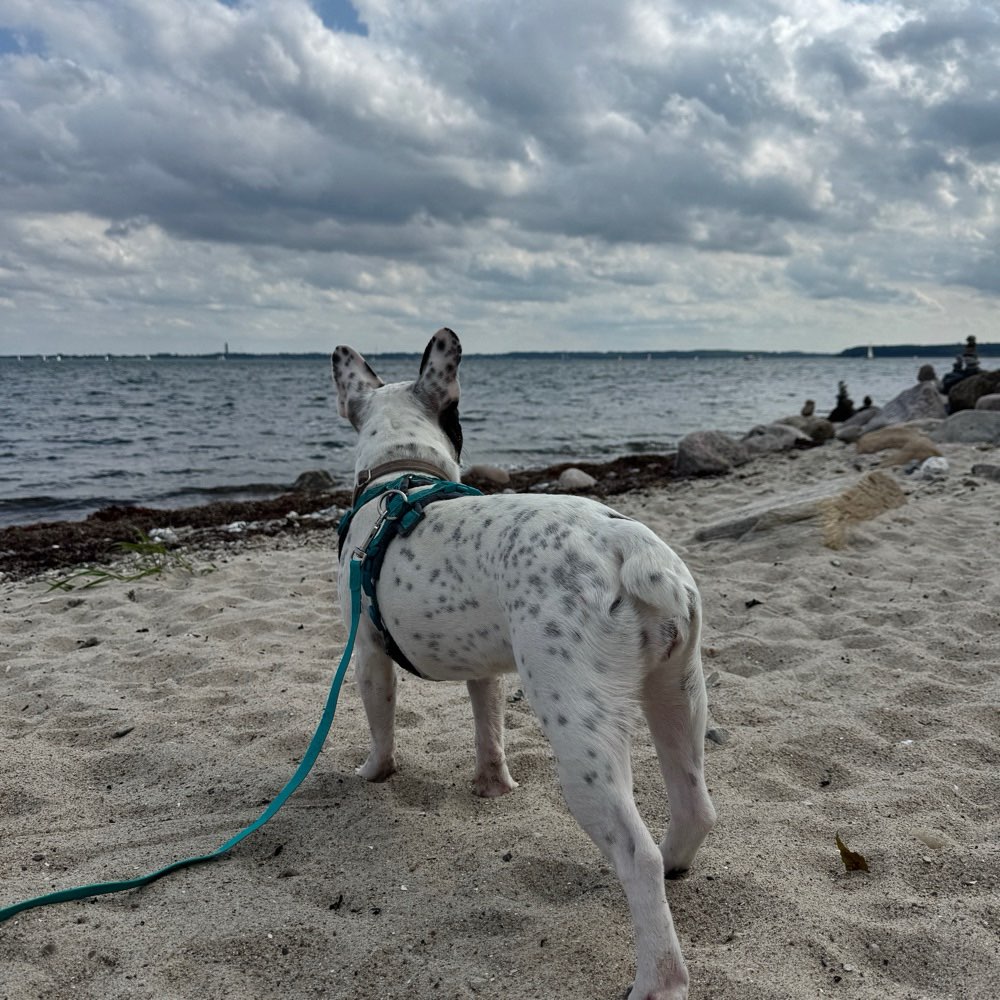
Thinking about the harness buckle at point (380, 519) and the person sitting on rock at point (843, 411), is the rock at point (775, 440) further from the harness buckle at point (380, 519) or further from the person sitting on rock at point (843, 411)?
the harness buckle at point (380, 519)

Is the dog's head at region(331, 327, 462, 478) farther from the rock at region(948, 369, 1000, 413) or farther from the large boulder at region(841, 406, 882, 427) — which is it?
the large boulder at region(841, 406, 882, 427)

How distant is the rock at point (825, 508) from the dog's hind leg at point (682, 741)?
15.7ft

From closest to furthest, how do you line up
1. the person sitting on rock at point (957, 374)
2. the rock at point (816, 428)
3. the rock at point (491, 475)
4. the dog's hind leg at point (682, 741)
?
the dog's hind leg at point (682, 741) < the rock at point (491, 475) < the rock at point (816, 428) < the person sitting on rock at point (957, 374)

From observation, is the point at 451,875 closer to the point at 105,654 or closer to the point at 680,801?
the point at 680,801

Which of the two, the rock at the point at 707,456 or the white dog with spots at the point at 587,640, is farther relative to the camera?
the rock at the point at 707,456

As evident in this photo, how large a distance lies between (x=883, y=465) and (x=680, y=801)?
9806mm

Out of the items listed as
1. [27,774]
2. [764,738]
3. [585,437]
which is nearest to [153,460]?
[585,437]

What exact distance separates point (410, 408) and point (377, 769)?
1.72 metres

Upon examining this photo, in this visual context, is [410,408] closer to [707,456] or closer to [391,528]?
[391,528]

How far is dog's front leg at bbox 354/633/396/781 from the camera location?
143 inches

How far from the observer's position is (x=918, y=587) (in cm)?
595

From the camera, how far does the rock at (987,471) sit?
9.67m

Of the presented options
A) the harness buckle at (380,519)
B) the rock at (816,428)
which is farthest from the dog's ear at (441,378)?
the rock at (816,428)

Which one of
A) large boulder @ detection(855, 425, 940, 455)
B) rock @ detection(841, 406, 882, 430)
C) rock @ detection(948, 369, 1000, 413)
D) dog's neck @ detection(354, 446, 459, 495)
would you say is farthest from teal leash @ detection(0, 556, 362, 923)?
rock @ detection(841, 406, 882, 430)
